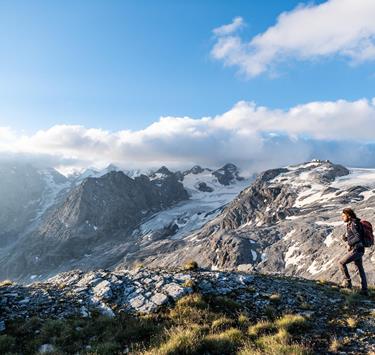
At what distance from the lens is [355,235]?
695 inches

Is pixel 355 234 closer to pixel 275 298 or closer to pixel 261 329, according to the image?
pixel 275 298

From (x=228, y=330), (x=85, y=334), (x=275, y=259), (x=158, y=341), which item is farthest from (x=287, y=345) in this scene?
(x=275, y=259)

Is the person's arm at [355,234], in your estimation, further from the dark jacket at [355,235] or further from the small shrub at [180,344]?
the small shrub at [180,344]

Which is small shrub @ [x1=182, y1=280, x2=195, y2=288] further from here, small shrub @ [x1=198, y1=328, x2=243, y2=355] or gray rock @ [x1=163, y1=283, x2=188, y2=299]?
small shrub @ [x1=198, y1=328, x2=243, y2=355]

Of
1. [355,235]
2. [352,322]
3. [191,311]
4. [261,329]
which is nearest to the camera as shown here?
[261,329]

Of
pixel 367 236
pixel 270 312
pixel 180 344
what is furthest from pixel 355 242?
pixel 180 344

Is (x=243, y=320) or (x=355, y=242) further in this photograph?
(x=355, y=242)

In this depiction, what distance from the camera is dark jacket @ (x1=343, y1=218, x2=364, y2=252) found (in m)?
17.5

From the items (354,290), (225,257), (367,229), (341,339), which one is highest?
(367,229)

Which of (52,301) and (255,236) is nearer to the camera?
(52,301)

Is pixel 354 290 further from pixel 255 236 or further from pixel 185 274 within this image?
pixel 255 236

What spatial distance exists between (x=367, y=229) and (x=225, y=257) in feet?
595

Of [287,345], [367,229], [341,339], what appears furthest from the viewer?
[367,229]

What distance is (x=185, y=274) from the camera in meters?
18.0
